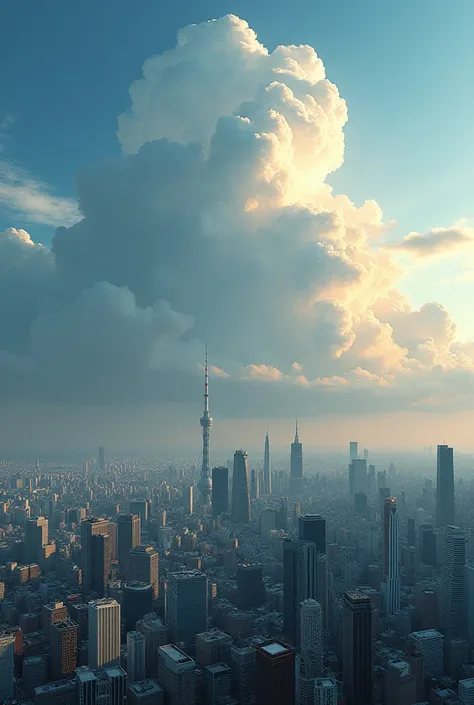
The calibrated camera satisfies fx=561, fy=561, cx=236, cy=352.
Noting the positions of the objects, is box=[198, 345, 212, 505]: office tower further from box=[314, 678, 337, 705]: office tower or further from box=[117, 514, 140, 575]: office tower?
box=[314, 678, 337, 705]: office tower

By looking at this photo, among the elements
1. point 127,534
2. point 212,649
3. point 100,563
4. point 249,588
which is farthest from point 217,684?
point 127,534

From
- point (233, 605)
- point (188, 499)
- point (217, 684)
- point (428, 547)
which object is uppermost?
point (217, 684)

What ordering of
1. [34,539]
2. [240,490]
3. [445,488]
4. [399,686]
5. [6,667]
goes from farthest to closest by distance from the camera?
1. [240,490]
2. [445,488]
3. [34,539]
4. [6,667]
5. [399,686]

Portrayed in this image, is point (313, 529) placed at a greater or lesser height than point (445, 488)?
greater

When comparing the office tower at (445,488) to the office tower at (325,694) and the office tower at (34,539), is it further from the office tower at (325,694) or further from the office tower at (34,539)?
the office tower at (325,694)

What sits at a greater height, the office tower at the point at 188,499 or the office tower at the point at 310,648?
the office tower at the point at 310,648

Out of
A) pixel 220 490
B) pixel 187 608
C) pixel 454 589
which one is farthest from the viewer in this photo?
pixel 220 490

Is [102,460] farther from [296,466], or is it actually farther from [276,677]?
[276,677]

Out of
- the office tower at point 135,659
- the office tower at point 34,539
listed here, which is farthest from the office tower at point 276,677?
the office tower at point 34,539
